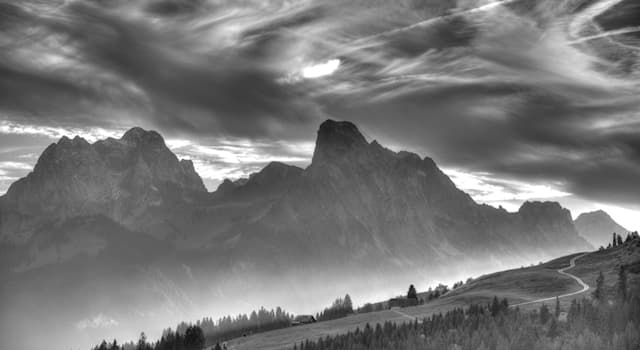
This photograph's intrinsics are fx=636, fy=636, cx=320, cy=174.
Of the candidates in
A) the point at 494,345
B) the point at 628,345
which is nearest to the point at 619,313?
the point at 628,345

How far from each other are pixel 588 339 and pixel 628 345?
409 inches

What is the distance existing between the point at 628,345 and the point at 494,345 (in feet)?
125

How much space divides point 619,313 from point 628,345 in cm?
2256

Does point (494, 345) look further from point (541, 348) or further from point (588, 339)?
point (588, 339)

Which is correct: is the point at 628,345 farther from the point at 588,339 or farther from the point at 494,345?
the point at 494,345

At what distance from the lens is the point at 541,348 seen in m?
188

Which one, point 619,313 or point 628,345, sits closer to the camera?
point 628,345

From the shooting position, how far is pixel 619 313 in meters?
200

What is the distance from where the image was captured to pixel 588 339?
183 metres

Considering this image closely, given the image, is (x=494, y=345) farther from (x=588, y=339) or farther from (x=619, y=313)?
(x=619, y=313)

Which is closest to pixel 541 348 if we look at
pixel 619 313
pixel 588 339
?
pixel 588 339

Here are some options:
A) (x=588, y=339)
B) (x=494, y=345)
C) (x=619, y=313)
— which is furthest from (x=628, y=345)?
(x=494, y=345)

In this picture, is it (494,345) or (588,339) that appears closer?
(588,339)

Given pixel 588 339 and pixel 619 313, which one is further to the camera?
pixel 619 313
